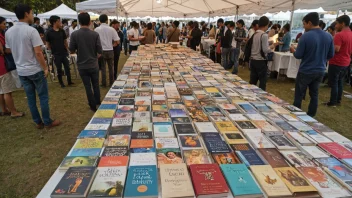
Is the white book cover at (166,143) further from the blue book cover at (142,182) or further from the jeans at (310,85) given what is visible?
the jeans at (310,85)

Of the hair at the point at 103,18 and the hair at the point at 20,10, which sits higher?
the hair at the point at 103,18

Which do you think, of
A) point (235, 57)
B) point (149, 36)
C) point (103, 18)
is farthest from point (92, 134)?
point (149, 36)

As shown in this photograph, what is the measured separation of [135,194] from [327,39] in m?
2.87

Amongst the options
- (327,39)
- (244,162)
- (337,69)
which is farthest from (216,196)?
(337,69)

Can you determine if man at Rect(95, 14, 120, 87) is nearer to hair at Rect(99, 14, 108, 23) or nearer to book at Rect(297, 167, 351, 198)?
hair at Rect(99, 14, 108, 23)

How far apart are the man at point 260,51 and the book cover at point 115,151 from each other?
286cm

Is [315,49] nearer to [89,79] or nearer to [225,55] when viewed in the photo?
[89,79]

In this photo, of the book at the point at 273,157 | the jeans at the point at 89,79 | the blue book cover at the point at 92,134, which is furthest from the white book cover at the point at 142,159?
the jeans at the point at 89,79

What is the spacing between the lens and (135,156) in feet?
4.10

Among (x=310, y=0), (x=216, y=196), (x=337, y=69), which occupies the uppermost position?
(x=310, y=0)

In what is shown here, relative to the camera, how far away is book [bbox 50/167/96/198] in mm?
957

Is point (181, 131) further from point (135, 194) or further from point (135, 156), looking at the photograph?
point (135, 194)

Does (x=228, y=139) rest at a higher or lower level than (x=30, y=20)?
lower

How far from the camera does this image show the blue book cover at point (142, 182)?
978 mm
